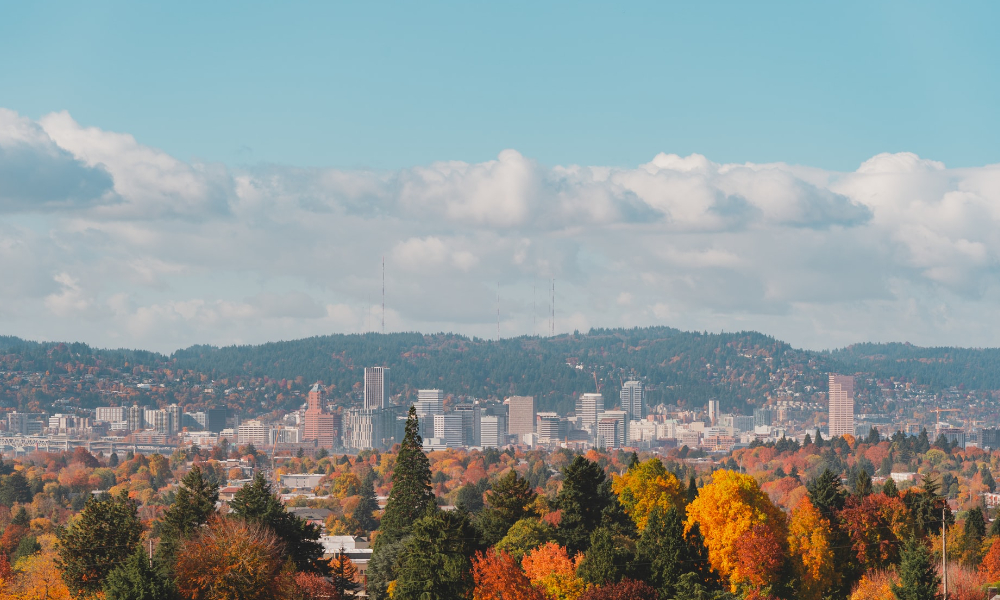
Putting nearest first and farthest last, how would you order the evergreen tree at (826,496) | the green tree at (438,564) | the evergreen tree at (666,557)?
1. the green tree at (438,564)
2. the evergreen tree at (666,557)
3. the evergreen tree at (826,496)

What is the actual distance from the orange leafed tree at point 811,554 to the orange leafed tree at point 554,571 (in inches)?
417

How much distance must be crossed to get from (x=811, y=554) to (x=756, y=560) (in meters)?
→ 4.55

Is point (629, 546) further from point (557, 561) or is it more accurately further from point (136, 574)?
point (136, 574)

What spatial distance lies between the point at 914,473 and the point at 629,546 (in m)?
142

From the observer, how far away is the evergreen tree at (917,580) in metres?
52.5

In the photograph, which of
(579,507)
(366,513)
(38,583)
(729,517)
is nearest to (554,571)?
(579,507)

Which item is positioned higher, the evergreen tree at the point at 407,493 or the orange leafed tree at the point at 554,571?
the evergreen tree at the point at 407,493

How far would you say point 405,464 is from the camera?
70.6 meters

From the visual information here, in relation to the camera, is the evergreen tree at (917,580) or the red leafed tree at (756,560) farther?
the red leafed tree at (756,560)

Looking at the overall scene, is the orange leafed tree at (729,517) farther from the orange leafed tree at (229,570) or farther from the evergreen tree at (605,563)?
the orange leafed tree at (229,570)

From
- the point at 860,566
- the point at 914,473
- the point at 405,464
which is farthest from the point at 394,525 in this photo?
the point at 914,473

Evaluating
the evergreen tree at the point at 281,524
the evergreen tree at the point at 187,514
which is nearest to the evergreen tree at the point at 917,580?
the evergreen tree at the point at 281,524

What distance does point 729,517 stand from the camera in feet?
204

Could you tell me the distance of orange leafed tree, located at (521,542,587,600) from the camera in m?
56.2
